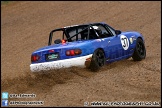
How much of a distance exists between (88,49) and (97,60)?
42 cm

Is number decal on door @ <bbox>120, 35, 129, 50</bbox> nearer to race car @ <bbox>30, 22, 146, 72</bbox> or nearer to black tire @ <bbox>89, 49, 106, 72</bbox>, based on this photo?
race car @ <bbox>30, 22, 146, 72</bbox>

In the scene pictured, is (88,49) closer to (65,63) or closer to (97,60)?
(97,60)

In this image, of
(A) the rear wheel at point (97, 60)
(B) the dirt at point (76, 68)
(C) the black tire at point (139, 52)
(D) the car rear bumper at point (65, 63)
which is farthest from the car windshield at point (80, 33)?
(C) the black tire at point (139, 52)

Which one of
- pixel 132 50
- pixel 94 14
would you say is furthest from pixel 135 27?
pixel 132 50

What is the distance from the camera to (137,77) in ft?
28.1

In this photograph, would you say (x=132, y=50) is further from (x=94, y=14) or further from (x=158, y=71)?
(x=94, y=14)

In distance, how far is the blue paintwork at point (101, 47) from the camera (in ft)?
31.2

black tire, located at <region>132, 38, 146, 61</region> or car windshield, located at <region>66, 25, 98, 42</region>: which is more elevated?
car windshield, located at <region>66, 25, 98, 42</region>

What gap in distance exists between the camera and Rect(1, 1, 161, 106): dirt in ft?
23.9

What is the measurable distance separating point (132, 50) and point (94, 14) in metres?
15.2

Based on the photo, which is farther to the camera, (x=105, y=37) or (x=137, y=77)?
(x=105, y=37)

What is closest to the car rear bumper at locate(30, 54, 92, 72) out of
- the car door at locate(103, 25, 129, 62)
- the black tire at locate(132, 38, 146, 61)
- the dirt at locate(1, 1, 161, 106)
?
the dirt at locate(1, 1, 161, 106)

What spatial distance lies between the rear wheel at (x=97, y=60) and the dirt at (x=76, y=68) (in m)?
0.15

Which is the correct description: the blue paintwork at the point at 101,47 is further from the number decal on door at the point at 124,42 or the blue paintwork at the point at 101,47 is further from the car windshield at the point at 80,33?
the car windshield at the point at 80,33
